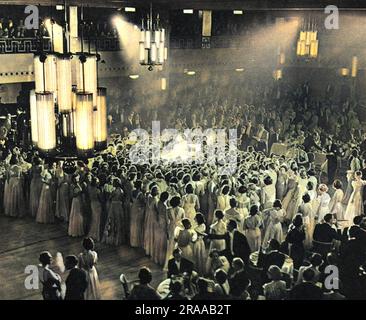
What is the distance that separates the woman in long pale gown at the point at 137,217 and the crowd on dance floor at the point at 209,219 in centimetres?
2

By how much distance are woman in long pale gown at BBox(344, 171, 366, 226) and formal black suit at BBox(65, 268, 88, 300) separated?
5.50m

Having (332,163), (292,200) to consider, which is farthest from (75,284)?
(332,163)

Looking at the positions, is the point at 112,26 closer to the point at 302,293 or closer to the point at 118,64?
the point at 118,64

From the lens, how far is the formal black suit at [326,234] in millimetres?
7816

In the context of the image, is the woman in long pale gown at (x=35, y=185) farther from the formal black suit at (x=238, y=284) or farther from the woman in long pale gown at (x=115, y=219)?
the formal black suit at (x=238, y=284)

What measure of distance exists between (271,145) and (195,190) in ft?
19.2

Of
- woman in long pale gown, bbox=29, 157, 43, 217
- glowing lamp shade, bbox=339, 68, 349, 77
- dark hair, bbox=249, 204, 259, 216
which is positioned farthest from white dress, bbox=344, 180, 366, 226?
glowing lamp shade, bbox=339, 68, 349, 77

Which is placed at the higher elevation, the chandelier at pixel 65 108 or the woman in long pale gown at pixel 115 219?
the chandelier at pixel 65 108

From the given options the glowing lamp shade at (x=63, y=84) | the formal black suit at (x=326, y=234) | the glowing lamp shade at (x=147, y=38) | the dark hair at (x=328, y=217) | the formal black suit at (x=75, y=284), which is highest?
the glowing lamp shade at (x=147, y=38)

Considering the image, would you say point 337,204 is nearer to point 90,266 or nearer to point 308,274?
point 308,274

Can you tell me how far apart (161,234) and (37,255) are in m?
2.01

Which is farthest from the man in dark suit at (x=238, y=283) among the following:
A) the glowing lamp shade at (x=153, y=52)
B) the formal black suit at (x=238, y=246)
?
the glowing lamp shade at (x=153, y=52)

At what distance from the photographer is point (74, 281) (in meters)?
6.65

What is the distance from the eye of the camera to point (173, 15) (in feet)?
70.4
